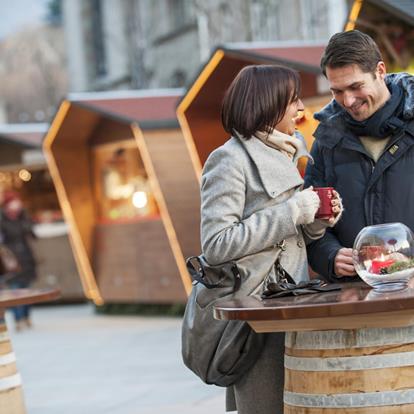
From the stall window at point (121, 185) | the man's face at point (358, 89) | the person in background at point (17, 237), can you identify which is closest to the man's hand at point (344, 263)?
the man's face at point (358, 89)

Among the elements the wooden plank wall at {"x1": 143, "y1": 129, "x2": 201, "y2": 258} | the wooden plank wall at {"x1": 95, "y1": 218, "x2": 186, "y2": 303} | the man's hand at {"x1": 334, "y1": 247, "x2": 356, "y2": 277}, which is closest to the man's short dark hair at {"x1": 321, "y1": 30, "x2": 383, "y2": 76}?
the man's hand at {"x1": 334, "y1": 247, "x2": 356, "y2": 277}

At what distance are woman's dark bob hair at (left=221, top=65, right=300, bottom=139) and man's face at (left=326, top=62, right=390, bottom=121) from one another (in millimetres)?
149

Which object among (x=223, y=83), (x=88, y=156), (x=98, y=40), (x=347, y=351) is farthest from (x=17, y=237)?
(x=98, y=40)

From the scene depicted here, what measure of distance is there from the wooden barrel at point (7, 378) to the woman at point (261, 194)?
6.90ft

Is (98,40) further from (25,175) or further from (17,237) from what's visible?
(17,237)

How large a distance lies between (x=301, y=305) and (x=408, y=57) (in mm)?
6811

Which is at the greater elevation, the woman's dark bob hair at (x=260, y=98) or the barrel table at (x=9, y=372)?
the woman's dark bob hair at (x=260, y=98)

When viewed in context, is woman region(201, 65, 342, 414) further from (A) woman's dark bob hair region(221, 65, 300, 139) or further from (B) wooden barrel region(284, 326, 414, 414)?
(B) wooden barrel region(284, 326, 414, 414)

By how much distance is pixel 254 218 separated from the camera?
3.87 m

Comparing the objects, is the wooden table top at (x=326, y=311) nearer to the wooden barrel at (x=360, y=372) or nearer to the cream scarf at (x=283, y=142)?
the wooden barrel at (x=360, y=372)

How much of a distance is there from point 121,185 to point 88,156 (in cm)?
65

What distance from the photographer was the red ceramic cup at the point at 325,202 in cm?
391

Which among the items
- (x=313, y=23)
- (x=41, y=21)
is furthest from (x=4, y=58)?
(x=313, y=23)

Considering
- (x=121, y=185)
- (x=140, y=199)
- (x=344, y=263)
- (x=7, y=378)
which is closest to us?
(x=344, y=263)
